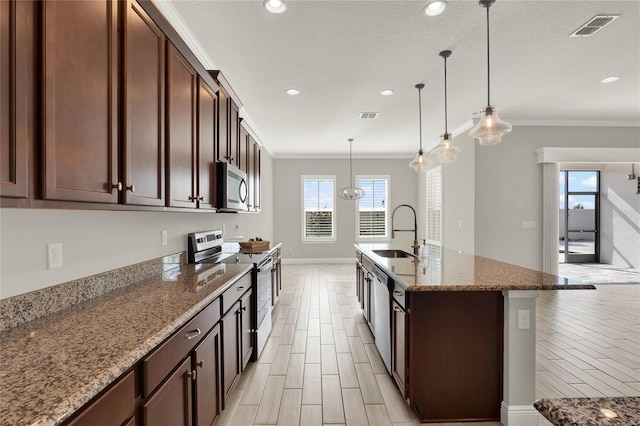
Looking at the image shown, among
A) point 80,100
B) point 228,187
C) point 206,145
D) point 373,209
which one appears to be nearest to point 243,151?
point 228,187

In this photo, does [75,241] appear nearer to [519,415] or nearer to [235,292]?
[235,292]

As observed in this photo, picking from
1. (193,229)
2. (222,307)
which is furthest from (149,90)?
(193,229)

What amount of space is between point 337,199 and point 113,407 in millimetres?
7590

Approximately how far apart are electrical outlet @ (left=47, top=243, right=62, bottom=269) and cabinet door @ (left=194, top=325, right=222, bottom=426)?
0.76 metres

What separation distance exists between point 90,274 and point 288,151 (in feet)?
21.4

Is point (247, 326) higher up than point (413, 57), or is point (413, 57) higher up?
point (413, 57)

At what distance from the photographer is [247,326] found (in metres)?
2.69

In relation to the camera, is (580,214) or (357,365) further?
(580,214)

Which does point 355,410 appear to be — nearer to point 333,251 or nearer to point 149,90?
point 149,90

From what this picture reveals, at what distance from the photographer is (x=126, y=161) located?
1430mm

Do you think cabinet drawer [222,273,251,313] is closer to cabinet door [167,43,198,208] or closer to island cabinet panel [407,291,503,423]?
cabinet door [167,43,198,208]

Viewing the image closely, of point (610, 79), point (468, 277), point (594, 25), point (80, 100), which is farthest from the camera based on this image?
point (610, 79)

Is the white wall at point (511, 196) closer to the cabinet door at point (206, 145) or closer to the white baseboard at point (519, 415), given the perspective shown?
the white baseboard at point (519, 415)

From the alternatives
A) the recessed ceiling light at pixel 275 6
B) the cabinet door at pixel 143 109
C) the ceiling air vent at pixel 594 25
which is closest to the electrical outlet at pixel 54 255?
the cabinet door at pixel 143 109
